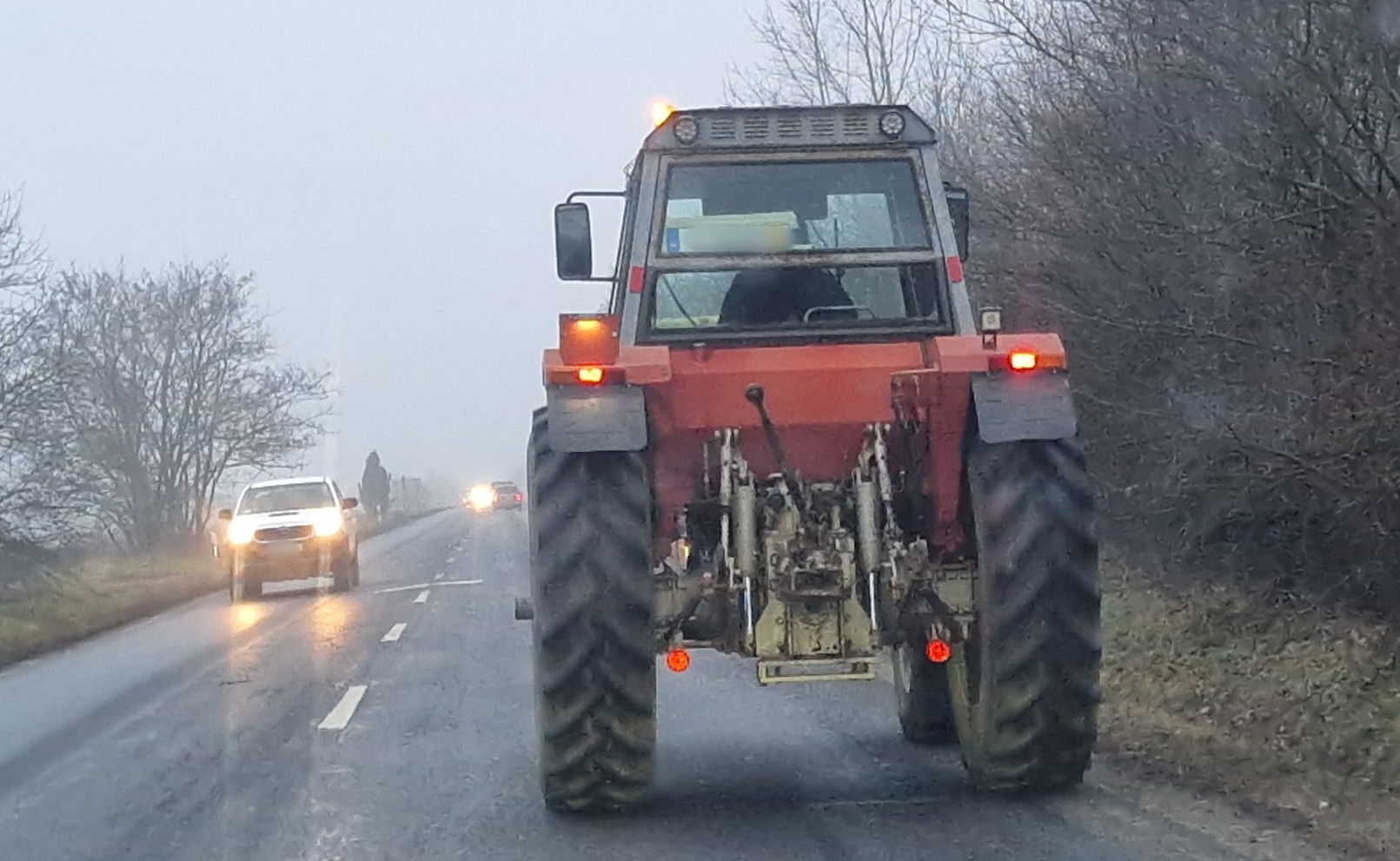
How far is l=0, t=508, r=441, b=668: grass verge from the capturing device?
2045cm

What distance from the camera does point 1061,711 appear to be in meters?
7.02

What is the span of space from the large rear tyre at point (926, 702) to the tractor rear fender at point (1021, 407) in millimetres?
1999

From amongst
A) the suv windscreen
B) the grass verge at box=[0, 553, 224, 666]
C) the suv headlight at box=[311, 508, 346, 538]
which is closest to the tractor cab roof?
the grass verge at box=[0, 553, 224, 666]

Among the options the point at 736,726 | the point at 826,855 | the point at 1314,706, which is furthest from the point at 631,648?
the point at 1314,706

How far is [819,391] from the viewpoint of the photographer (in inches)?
279

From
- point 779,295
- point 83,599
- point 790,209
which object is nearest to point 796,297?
point 779,295

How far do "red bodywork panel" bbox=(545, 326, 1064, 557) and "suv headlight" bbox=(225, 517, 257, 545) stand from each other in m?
18.5

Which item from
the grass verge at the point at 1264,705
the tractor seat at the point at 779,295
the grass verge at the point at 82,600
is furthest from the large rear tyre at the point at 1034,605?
the grass verge at the point at 82,600

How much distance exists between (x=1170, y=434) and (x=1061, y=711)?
→ 477 centimetres

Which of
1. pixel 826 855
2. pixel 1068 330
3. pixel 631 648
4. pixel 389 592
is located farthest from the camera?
pixel 389 592

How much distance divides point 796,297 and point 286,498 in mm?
19435

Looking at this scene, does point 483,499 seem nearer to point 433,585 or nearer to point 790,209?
point 433,585

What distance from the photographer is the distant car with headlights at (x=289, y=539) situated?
977 inches

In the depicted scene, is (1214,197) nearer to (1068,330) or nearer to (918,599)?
(1068,330)
